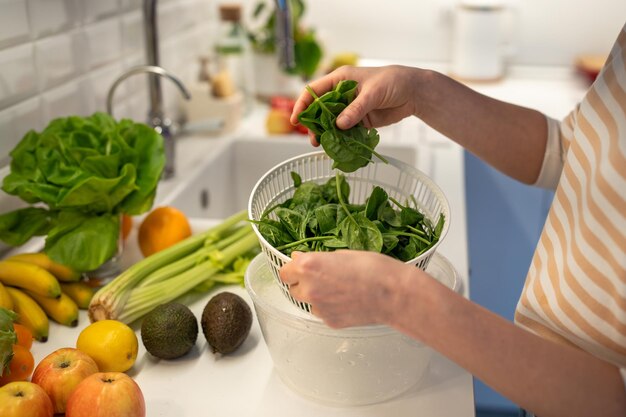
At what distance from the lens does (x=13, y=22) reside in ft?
3.80

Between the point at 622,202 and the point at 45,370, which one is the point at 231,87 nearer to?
the point at 45,370

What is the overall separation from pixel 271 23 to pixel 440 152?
64 cm

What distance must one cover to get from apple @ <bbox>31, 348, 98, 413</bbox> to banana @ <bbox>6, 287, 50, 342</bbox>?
5.7 inches

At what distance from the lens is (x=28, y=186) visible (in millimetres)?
1021

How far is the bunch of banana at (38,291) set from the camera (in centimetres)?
99

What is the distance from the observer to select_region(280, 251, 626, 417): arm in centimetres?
71

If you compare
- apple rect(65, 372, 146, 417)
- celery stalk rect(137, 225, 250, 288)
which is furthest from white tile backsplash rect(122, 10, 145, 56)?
apple rect(65, 372, 146, 417)

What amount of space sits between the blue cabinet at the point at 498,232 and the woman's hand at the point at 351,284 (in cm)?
120

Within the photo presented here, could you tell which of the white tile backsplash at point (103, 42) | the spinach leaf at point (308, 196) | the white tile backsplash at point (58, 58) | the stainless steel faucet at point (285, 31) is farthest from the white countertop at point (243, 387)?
the stainless steel faucet at point (285, 31)

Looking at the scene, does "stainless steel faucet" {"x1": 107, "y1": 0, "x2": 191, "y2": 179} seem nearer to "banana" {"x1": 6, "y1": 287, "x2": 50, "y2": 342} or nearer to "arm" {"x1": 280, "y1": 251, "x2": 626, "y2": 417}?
"banana" {"x1": 6, "y1": 287, "x2": 50, "y2": 342}

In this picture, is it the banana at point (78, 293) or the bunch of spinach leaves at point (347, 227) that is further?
the banana at point (78, 293)

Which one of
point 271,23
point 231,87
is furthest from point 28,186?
point 271,23

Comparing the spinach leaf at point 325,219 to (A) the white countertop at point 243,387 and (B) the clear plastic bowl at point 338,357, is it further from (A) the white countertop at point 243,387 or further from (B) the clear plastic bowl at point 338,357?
(A) the white countertop at point 243,387

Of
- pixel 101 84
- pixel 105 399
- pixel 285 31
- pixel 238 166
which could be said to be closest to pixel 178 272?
pixel 105 399
